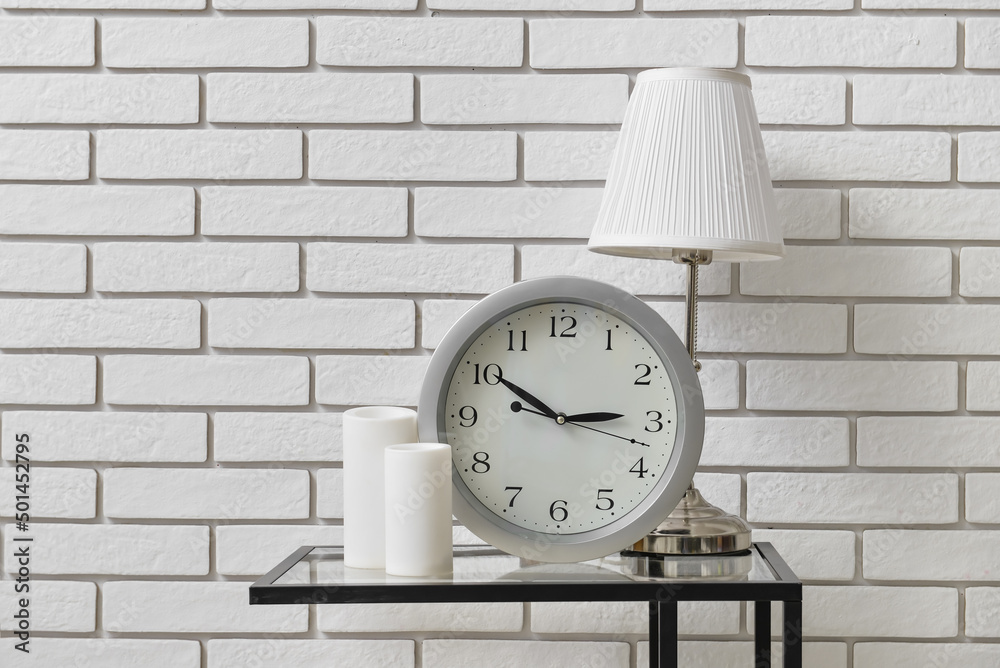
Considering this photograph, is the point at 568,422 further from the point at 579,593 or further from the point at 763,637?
the point at 763,637

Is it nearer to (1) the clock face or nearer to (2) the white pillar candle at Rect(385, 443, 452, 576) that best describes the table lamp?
(1) the clock face

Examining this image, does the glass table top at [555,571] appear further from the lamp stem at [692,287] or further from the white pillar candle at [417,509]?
the lamp stem at [692,287]

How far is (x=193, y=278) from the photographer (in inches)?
45.2

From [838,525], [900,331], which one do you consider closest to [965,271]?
[900,331]

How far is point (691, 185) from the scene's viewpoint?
0.89m

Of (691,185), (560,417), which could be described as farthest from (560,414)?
(691,185)

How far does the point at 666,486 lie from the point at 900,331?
48 cm

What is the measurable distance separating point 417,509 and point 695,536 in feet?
1.09

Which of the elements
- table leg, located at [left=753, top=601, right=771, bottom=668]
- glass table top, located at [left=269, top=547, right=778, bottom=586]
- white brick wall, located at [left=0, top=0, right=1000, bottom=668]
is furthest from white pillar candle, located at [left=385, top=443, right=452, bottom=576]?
table leg, located at [left=753, top=601, right=771, bottom=668]

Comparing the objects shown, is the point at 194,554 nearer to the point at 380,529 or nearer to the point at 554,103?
the point at 380,529

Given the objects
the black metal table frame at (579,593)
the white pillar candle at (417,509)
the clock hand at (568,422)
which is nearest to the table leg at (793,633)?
the black metal table frame at (579,593)

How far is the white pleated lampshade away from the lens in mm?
883

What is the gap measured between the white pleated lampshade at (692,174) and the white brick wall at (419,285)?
0.69 feet

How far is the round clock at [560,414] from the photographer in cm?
92
